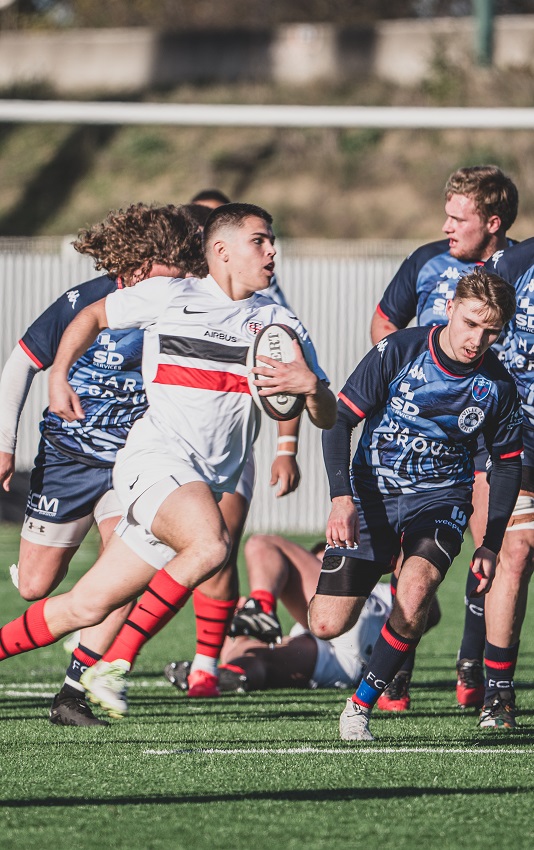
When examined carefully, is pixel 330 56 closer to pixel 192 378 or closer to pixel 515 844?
pixel 192 378

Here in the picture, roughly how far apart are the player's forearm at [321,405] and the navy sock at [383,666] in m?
0.77

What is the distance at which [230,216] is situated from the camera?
5.07 metres

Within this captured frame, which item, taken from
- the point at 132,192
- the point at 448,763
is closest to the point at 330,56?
the point at 132,192

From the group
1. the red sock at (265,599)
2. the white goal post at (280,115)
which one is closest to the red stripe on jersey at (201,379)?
the red sock at (265,599)

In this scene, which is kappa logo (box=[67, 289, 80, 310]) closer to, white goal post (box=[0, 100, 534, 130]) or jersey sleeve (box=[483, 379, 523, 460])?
jersey sleeve (box=[483, 379, 523, 460])

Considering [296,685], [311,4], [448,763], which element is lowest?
[296,685]

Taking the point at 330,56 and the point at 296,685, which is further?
the point at 330,56

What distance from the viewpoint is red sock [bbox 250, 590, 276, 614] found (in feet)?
20.4

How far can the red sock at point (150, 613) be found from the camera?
4.61 meters

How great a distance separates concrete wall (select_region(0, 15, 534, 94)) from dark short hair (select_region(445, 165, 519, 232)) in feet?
79.7

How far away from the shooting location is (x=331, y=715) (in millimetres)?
5406

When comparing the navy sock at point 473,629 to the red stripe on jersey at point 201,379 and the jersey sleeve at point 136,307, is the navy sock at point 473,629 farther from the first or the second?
the jersey sleeve at point 136,307

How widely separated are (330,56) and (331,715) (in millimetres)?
27181

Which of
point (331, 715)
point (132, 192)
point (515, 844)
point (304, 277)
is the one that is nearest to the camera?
point (515, 844)
